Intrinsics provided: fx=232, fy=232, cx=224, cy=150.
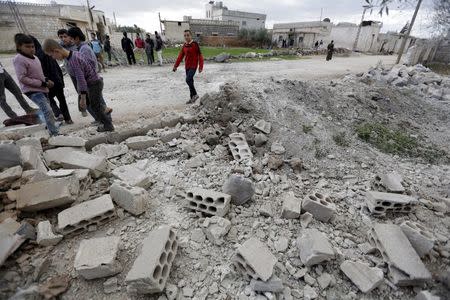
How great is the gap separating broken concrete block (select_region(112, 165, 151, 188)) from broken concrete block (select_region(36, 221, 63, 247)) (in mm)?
904

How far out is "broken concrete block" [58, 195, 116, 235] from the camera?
2387mm

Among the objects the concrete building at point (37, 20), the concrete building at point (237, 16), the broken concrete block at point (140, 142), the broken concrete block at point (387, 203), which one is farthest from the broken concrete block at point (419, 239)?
the concrete building at point (237, 16)

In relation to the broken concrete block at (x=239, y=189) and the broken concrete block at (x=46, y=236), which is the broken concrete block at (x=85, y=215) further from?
the broken concrete block at (x=239, y=189)

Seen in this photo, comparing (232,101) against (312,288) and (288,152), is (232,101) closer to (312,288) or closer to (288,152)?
(288,152)

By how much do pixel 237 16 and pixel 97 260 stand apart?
1946 inches

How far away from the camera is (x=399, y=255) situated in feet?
7.29

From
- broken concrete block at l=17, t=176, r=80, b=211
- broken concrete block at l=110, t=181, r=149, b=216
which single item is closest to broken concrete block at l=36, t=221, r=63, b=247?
broken concrete block at l=17, t=176, r=80, b=211

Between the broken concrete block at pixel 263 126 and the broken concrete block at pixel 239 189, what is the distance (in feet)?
5.51

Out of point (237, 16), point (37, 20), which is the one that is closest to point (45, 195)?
point (37, 20)

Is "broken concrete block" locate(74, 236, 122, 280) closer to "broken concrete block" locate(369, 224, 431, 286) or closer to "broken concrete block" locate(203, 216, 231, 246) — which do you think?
"broken concrete block" locate(203, 216, 231, 246)

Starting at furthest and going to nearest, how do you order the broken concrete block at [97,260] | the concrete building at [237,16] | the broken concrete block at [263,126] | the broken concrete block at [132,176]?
the concrete building at [237,16]
the broken concrete block at [263,126]
the broken concrete block at [132,176]
the broken concrete block at [97,260]

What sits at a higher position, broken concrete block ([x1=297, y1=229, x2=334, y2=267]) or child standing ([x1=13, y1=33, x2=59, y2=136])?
child standing ([x1=13, y1=33, x2=59, y2=136])

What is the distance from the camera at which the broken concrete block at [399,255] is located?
2086mm

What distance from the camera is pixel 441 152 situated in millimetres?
4566
